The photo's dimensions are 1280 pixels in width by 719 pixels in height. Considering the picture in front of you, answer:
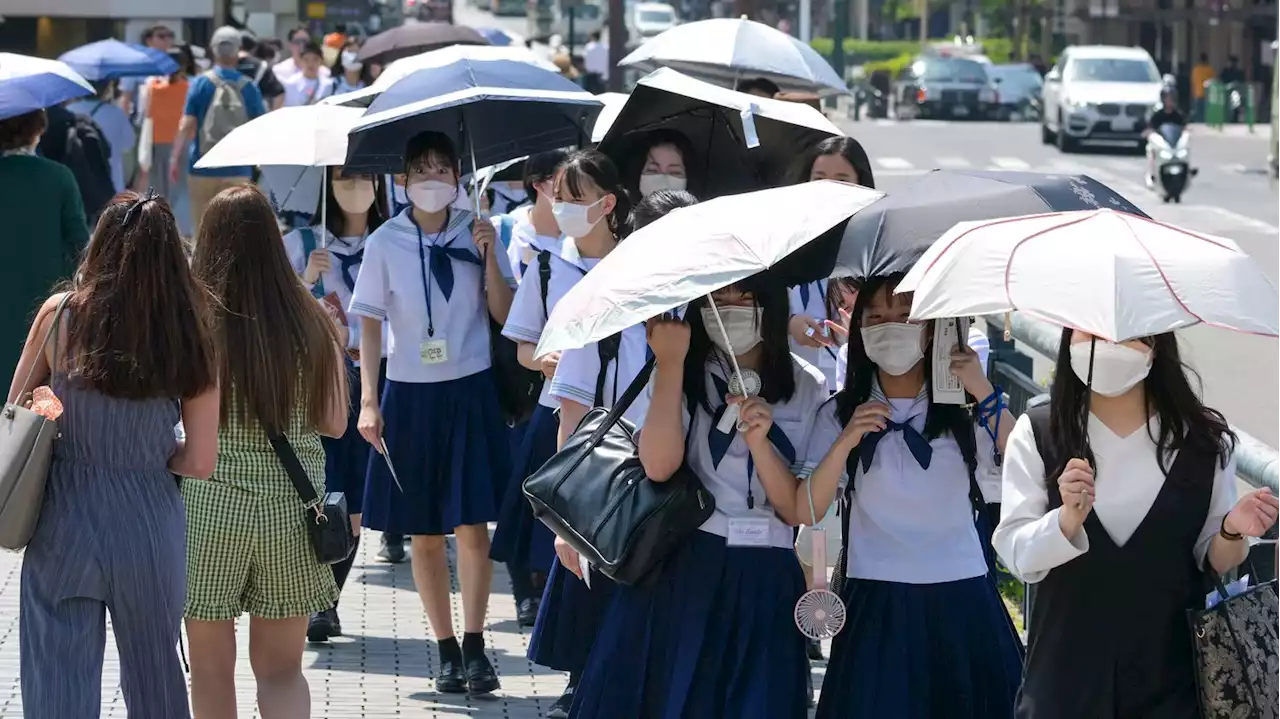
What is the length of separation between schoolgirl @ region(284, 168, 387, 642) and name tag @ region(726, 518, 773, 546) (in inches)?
133

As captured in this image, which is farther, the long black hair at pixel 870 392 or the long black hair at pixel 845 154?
the long black hair at pixel 845 154

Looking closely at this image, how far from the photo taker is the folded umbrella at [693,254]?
14.9 ft

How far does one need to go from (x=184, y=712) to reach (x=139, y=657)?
0.20 metres

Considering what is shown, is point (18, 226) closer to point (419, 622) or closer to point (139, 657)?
point (419, 622)

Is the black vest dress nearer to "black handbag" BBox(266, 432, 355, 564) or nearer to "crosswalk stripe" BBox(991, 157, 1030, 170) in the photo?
"black handbag" BBox(266, 432, 355, 564)

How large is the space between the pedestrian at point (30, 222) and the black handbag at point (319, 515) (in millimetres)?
3491

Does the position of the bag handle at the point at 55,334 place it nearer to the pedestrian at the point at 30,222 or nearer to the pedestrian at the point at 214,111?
the pedestrian at the point at 30,222

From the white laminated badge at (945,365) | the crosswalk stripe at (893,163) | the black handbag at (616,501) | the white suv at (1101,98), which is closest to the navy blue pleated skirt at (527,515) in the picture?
the black handbag at (616,501)

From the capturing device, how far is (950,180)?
16.7ft

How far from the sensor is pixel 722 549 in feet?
16.4

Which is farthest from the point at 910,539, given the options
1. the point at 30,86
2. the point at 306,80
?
the point at 306,80

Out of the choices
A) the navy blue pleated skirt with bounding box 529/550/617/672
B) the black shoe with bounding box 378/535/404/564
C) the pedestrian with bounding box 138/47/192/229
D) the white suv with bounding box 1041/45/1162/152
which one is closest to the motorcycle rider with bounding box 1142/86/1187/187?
the white suv with bounding box 1041/45/1162/152

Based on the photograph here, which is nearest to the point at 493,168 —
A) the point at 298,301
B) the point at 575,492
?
the point at 298,301

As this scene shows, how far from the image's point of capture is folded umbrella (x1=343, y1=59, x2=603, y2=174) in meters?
7.33
